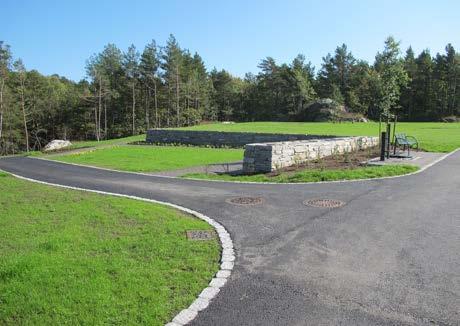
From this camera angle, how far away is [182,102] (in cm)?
7112

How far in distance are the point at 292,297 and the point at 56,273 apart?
2.96 m

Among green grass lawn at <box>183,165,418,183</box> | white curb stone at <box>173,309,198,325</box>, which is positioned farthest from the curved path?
green grass lawn at <box>183,165,418,183</box>

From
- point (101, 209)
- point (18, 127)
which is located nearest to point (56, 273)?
point (101, 209)

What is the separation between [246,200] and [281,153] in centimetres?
605

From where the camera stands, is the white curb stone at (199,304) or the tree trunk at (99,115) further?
the tree trunk at (99,115)

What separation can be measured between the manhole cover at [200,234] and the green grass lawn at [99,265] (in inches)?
6.1

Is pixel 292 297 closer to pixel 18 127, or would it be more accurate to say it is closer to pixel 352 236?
pixel 352 236

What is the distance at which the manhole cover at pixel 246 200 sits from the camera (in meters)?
9.92

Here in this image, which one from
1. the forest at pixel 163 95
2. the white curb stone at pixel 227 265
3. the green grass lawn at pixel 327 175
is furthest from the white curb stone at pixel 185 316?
the forest at pixel 163 95

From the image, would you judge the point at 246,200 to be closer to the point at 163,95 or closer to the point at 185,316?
the point at 185,316

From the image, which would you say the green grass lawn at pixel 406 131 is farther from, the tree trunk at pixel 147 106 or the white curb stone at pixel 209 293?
the tree trunk at pixel 147 106

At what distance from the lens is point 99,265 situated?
5609 mm

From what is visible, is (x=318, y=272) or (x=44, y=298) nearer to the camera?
(x=44, y=298)

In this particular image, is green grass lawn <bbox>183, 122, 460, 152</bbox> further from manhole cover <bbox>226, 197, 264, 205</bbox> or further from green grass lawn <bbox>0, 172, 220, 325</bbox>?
green grass lawn <bbox>0, 172, 220, 325</bbox>
